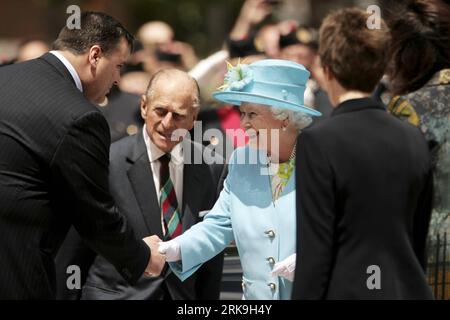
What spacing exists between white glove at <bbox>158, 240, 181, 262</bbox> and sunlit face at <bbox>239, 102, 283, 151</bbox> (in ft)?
1.89

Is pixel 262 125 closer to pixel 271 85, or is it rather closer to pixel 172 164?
pixel 271 85

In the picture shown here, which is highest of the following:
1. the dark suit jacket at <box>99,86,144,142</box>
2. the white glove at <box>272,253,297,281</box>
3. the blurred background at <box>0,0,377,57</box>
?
the white glove at <box>272,253,297,281</box>

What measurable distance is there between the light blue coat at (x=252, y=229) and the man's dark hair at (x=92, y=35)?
75 cm

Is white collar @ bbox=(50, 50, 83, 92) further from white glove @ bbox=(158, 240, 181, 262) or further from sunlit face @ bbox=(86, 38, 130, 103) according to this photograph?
white glove @ bbox=(158, 240, 181, 262)

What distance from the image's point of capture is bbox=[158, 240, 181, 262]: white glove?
5000mm

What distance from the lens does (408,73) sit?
207 inches

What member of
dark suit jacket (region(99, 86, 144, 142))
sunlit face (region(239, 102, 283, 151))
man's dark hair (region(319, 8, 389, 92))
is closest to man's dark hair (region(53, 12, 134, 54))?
sunlit face (region(239, 102, 283, 151))

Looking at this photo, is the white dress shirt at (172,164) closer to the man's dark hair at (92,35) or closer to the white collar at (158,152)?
the white collar at (158,152)

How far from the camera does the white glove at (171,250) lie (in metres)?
5.00

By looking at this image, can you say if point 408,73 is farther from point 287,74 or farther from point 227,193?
point 227,193

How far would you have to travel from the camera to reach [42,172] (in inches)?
181

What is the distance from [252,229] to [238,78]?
72 centimetres
